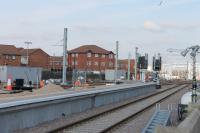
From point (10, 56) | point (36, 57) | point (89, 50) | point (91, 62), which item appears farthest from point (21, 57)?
point (89, 50)

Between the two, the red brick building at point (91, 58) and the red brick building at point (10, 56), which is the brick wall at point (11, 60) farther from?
the red brick building at point (91, 58)

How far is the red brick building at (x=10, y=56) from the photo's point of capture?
132625 millimetres

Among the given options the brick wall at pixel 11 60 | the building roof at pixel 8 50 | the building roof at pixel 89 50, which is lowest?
the brick wall at pixel 11 60

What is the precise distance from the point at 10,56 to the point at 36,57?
14.6m

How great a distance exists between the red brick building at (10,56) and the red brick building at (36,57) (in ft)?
18.6

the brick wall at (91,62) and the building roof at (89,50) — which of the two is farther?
the building roof at (89,50)

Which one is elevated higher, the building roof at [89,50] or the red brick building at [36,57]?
the building roof at [89,50]

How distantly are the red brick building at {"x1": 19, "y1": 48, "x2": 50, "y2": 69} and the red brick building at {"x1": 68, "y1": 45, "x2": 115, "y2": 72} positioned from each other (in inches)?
480

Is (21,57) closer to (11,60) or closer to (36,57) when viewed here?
(36,57)

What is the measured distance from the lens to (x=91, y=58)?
538 feet

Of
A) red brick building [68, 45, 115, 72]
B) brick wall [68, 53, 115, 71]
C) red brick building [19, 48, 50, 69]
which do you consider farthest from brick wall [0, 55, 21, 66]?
red brick building [68, 45, 115, 72]

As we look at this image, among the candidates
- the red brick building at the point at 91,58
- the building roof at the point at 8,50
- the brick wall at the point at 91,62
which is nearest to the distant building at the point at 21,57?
the building roof at the point at 8,50

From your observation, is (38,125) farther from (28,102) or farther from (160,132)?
(160,132)

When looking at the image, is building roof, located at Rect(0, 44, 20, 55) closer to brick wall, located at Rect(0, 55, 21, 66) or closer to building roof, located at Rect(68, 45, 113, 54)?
brick wall, located at Rect(0, 55, 21, 66)
